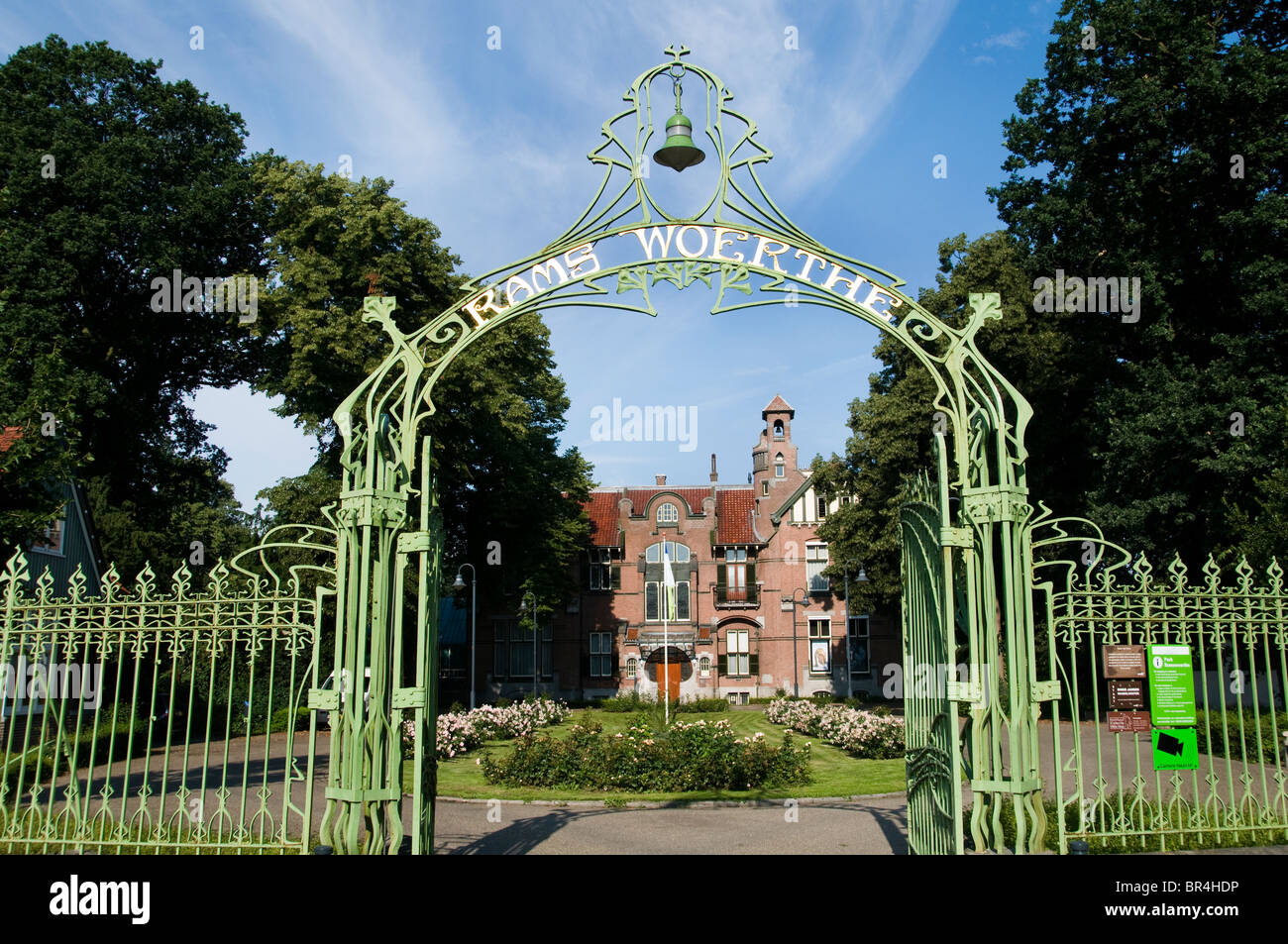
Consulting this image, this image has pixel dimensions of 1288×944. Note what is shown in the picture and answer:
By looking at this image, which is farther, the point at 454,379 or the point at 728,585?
the point at 728,585

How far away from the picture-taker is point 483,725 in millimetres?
22578

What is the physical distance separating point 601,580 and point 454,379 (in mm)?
22697

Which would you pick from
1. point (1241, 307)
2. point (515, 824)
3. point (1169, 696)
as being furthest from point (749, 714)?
point (1169, 696)

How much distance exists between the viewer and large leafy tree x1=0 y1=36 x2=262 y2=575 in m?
26.2

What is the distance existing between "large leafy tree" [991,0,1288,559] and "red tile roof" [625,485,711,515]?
25.1 meters

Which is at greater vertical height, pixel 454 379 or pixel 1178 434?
pixel 454 379

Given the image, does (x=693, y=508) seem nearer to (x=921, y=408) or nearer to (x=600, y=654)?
(x=600, y=654)

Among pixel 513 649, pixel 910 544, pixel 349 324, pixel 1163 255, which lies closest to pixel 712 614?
pixel 513 649

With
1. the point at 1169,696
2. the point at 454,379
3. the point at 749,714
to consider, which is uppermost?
the point at 454,379

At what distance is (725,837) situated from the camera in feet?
37.6

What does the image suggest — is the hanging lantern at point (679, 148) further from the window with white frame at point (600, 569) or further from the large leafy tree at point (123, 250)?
the window with white frame at point (600, 569)

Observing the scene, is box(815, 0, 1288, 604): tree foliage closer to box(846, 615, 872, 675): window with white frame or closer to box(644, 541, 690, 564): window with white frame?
box(846, 615, 872, 675): window with white frame

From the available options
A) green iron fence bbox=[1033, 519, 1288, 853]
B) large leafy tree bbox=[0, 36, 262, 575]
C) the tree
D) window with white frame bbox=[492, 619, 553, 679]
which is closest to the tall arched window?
window with white frame bbox=[492, 619, 553, 679]

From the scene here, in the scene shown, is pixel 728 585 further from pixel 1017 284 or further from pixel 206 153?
pixel 206 153
